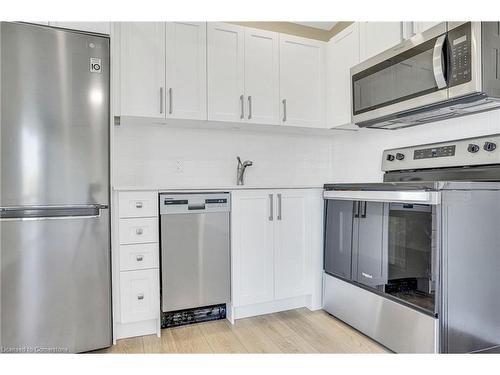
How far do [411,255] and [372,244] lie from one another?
0.96 feet

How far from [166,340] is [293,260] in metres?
1.03

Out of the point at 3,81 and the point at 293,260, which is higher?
the point at 3,81

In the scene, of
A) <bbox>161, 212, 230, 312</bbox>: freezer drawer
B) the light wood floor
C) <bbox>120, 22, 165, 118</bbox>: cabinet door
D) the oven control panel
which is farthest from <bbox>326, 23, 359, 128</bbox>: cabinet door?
the light wood floor

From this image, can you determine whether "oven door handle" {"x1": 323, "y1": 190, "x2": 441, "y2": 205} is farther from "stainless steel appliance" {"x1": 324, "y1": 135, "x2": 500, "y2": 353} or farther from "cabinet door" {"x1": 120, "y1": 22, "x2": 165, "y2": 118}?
"cabinet door" {"x1": 120, "y1": 22, "x2": 165, "y2": 118}

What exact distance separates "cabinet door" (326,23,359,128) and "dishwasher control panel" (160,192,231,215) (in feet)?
3.83

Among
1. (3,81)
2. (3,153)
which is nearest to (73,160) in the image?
(3,153)

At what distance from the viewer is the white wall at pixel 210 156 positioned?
98.2 inches

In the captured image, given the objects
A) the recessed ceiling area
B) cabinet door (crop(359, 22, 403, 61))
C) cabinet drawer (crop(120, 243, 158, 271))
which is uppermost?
the recessed ceiling area

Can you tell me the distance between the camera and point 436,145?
208 cm

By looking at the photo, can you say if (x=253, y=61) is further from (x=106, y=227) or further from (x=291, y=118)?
(x=106, y=227)

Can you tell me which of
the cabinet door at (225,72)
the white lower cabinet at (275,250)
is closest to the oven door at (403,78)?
the white lower cabinet at (275,250)

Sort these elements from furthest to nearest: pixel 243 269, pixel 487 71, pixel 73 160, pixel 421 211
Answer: pixel 243 269 → pixel 73 160 → pixel 421 211 → pixel 487 71

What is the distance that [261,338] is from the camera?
2.01 meters

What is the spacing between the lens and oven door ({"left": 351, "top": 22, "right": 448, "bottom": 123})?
5.42 feet
